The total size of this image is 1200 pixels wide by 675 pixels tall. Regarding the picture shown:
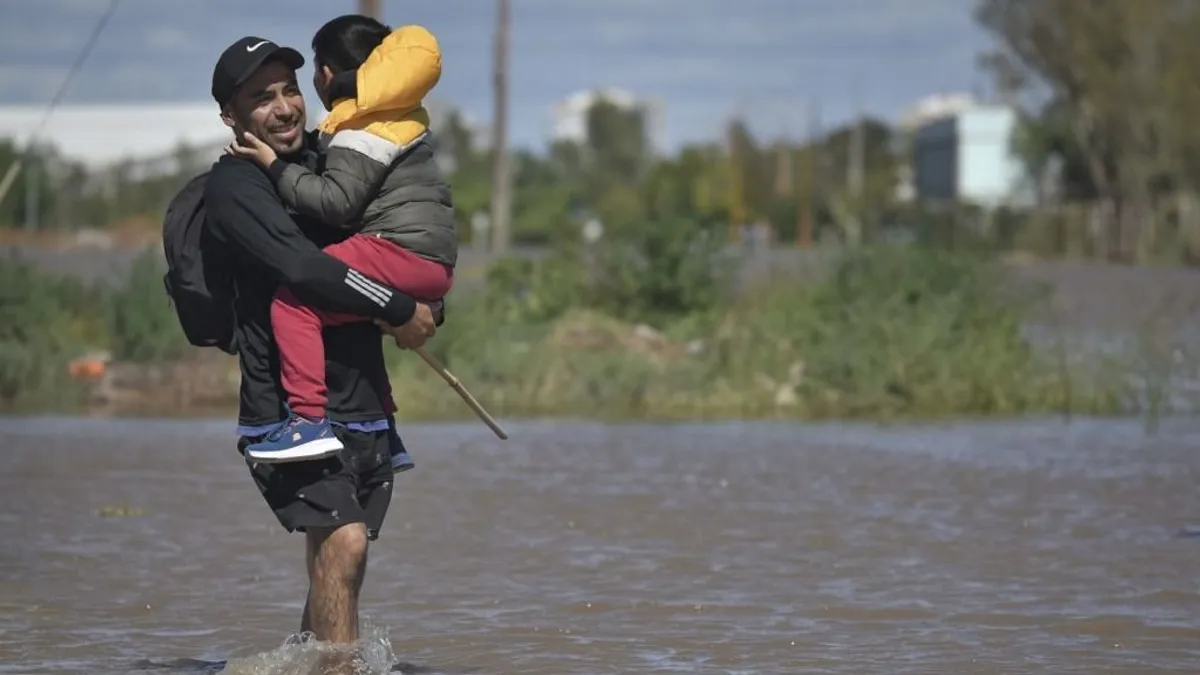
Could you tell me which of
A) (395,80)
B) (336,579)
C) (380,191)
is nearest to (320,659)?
(336,579)

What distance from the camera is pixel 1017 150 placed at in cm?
8462

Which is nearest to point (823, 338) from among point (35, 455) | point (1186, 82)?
point (35, 455)

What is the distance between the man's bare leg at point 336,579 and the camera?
21.7 ft

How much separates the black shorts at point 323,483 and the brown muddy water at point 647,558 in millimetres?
534

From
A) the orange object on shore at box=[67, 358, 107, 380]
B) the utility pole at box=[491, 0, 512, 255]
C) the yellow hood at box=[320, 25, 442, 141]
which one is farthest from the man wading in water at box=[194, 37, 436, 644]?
the utility pole at box=[491, 0, 512, 255]

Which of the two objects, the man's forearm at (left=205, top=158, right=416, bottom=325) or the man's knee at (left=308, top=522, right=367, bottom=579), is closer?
the man's forearm at (left=205, top=158, right=416, bottom=325)

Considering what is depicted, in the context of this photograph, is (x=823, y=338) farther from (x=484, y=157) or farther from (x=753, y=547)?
(x=484, y=157)

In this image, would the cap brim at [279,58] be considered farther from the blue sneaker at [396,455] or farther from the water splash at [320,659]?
the water splash at [320,659]

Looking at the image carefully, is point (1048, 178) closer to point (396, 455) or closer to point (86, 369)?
point (86, 369)

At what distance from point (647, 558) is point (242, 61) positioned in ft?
13.8

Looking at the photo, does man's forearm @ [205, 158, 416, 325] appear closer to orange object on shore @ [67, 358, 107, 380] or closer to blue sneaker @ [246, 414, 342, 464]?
blue sneaker @ [246, 414, 342, 464]

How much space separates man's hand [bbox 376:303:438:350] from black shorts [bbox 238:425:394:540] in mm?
278

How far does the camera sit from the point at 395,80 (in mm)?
6395

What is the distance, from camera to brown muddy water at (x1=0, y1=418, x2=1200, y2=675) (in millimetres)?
8031
